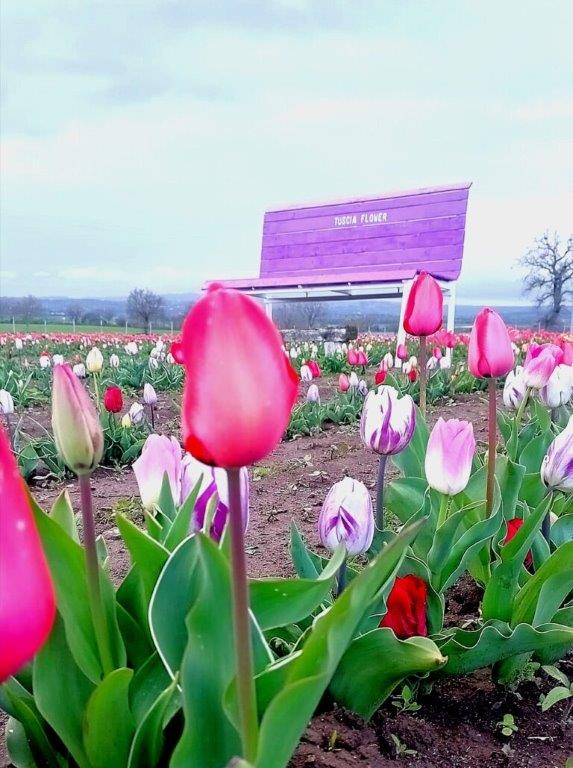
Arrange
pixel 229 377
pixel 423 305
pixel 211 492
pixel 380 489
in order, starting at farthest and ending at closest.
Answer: pixel 423 305, pixel 380 489, pixel 211 492, pixel 229 377

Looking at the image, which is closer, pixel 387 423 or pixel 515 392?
pixel 387 423

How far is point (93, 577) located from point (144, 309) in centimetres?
1968

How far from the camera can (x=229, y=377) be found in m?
0.60

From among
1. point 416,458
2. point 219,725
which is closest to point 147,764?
point 219,725

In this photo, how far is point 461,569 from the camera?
1.48 m

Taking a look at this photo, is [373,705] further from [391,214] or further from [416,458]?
[391,214]

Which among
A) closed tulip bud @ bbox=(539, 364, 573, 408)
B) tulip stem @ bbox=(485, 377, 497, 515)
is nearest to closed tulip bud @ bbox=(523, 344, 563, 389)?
closed tulip bud @ bbox=(539, 364, 573, 408)

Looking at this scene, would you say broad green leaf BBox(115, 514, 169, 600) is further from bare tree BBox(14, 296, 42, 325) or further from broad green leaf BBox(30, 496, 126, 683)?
bare tree BBox(14, 296, 42, 325)

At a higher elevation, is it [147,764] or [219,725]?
[219,725]

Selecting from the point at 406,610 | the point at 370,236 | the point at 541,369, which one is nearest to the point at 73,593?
the point at 406,610

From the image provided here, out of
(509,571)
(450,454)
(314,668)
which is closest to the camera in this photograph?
(314,668)

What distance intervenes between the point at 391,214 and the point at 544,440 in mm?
12028

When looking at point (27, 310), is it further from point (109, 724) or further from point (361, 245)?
point (109, 724)

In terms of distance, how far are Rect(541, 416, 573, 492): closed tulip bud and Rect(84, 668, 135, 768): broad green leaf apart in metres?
0.95
